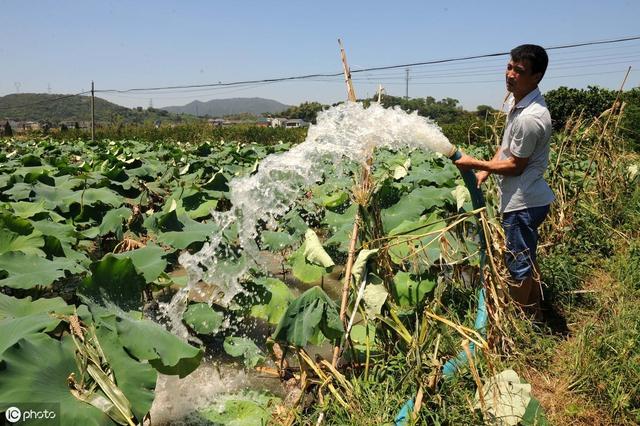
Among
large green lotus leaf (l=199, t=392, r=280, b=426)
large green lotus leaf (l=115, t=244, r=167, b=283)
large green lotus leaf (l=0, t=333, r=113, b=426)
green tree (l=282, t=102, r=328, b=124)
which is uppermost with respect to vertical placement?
green tree (l=282, t=102, r=328, b=124)

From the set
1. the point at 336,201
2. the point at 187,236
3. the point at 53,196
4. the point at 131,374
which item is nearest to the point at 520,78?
the point at 187,236

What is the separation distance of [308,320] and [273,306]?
676mm

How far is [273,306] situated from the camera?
9.01ft

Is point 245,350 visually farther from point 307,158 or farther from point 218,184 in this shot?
point 218,184

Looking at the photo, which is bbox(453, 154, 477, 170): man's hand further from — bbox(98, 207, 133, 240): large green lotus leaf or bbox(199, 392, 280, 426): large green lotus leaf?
bbox(98, 207, 133, 240): large green lotus leaf

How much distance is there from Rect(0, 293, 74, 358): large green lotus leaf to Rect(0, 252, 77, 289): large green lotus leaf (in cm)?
16

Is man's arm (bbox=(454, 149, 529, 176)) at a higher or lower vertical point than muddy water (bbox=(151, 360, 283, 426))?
higher

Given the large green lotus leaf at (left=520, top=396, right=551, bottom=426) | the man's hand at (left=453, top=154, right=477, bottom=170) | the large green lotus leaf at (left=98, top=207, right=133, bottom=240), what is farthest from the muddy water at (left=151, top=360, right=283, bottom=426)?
the man's hand at (left=453, top=154, right=477, bottom=170)

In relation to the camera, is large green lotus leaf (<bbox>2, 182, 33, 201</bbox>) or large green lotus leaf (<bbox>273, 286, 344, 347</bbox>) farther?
large green lotus leaf (<bbox>2, 182, 33, 201</bbox>)

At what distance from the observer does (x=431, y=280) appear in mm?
2607

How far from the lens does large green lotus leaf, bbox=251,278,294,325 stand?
2736 mm

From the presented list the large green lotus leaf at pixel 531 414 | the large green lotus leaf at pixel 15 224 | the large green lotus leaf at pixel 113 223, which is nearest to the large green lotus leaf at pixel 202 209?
the large green lotus leaf at pixel 113 223

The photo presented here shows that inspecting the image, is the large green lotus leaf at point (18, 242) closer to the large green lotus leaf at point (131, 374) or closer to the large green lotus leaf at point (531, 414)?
the large green lotus leaf at point (131, 374)

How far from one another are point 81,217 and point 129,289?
7.25 feet
